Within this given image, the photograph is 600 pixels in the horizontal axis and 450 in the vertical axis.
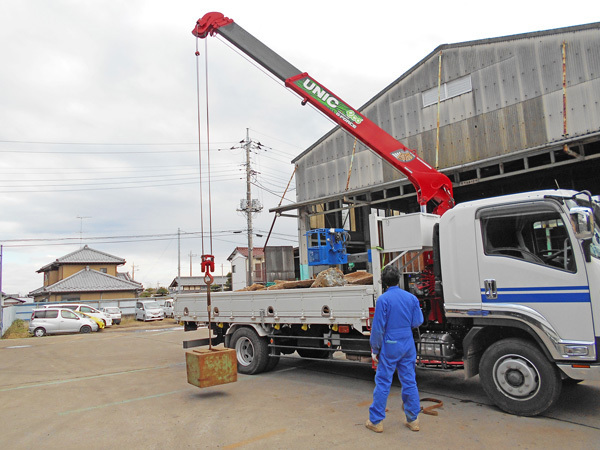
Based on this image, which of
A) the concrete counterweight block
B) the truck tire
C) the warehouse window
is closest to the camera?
the truck tire

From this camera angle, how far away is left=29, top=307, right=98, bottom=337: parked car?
22609 millimetres

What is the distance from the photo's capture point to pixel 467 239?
5859 millimetres

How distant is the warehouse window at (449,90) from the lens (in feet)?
45.2

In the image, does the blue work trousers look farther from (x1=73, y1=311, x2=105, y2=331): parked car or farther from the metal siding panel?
(x1=73, y1=311, x2=105, y2=331): parked car

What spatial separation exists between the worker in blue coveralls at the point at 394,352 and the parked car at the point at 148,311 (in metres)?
29.2

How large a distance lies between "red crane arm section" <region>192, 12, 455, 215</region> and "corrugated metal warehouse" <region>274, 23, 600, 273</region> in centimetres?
483

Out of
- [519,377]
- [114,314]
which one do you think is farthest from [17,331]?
[519,377]

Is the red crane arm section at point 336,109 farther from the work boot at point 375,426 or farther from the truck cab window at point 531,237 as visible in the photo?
the work boot at point 375,426

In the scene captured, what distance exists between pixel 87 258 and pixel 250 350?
46.6m

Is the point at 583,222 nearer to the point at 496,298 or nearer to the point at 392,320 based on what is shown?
the point at 496,298

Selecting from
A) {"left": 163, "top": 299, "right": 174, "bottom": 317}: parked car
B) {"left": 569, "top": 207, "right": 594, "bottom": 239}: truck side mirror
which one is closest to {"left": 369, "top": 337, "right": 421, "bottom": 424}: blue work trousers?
{"left": 569, "top": 207, "right": 594, "bottom": 239}: truck side mirror

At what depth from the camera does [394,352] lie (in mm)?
4848

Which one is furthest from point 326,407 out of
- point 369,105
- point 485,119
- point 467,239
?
point 369,105

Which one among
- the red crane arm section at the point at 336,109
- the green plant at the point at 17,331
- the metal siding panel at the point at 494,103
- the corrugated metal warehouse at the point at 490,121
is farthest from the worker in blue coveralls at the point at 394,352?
the green plant at the point at 17,331
